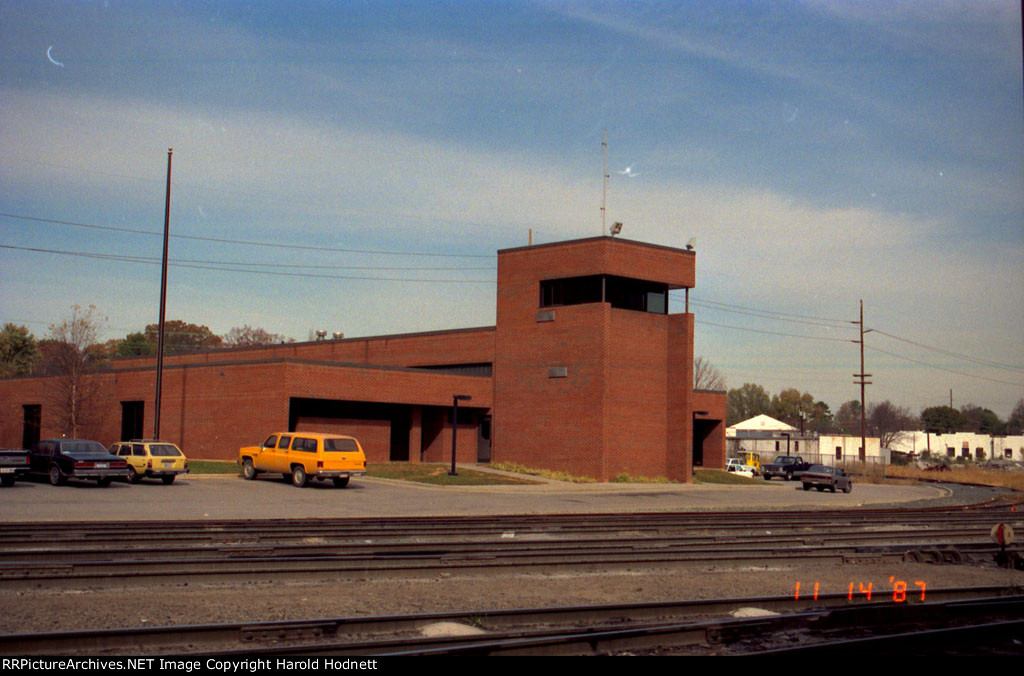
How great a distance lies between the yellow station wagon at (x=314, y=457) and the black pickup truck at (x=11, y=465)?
7668mm

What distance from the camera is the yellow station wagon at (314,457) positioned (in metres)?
31.3

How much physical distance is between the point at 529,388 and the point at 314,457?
1693cm

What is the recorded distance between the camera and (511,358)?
47.6 m

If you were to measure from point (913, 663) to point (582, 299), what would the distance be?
37.6 meters

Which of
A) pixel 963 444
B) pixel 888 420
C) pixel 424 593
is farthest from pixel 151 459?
pixel 888 420

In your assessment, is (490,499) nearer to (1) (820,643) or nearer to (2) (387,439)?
(2) (387,439)

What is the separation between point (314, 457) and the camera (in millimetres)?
31375

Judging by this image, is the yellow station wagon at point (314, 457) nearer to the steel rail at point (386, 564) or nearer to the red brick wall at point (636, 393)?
the red brick wall at point (636, 393)

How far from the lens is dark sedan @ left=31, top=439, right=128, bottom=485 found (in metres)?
28.7

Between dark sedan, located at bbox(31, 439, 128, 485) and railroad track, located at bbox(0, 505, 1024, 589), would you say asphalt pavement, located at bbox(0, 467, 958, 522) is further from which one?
railroad track, located at bbox(0, 505, 1024, 589)

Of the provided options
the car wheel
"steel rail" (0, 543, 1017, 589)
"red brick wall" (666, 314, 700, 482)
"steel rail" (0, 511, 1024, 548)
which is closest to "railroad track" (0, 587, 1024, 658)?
"steel rail" (0, 543, 1017, 589)

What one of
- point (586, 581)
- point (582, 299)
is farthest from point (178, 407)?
point (586, 581)

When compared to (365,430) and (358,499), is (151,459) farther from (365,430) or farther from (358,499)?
(365,430)

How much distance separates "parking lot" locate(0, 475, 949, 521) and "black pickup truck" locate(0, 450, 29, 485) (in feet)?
1.32
